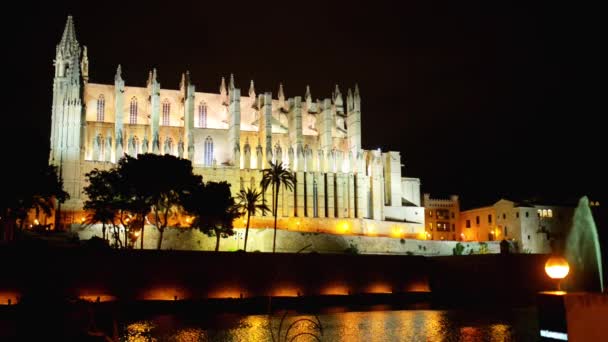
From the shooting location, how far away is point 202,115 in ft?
236

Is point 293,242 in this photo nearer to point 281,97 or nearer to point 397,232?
point 397,232

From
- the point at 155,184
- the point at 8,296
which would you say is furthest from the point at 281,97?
the point at 8,296

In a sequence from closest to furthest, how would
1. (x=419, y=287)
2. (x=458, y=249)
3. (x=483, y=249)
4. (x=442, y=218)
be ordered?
1. (x=419, y=287)
2. (x=458, y=249)
3. (x=483, y=249)
4. (x=442, y=218)

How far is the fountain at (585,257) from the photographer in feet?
163

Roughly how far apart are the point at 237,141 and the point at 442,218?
30190mm

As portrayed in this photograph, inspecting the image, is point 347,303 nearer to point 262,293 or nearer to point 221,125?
point 262,293

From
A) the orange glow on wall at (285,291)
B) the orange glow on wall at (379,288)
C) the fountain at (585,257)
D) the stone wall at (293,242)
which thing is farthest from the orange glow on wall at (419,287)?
the fountain at (585,257)

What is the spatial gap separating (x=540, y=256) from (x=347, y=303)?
13.7 meters

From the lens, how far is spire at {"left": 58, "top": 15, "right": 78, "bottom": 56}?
2500 inches

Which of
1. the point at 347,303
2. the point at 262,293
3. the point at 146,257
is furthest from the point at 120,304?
the point at 347,303

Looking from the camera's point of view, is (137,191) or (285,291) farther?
(137,191)

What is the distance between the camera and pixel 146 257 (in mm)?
36969

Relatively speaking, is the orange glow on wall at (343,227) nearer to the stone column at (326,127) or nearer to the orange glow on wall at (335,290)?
the stone column at (326,127)

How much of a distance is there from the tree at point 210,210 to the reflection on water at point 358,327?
56.5 feet
